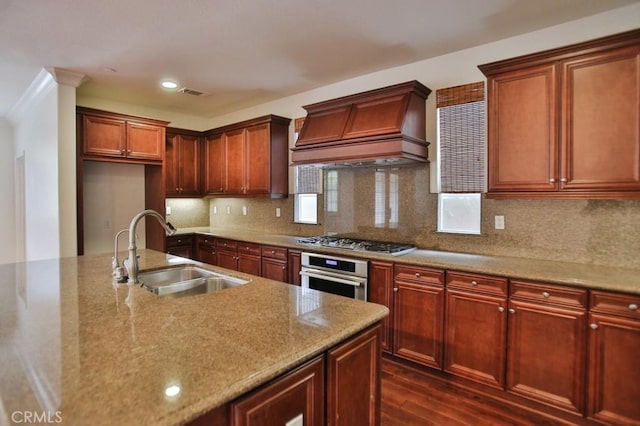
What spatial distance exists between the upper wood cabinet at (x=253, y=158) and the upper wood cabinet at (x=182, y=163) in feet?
1.09

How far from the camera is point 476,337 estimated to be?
2.46 meters

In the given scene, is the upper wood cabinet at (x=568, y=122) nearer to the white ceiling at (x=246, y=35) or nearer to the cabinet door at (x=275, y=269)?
the white ceiling at (x=246, y=35)

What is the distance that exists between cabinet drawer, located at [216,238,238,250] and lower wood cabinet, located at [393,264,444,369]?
227 cm

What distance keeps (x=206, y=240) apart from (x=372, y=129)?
2.89 m

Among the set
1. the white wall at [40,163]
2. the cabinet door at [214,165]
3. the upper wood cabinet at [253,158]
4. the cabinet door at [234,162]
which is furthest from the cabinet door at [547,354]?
the white wall at [40,163]

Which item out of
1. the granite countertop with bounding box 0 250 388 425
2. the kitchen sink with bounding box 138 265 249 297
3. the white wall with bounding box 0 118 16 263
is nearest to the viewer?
the granite countertop with bounding box 0 250 388 425

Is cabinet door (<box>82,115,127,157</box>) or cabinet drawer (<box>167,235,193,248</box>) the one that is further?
cabinet drawer (<box>167,235,193,248</box>)

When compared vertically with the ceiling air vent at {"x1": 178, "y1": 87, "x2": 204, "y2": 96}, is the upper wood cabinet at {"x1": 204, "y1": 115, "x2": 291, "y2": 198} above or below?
below

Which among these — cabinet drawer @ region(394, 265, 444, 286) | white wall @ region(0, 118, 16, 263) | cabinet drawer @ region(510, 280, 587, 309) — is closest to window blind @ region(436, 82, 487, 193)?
cabinet drawer @ region(394, 265, 444, 286)

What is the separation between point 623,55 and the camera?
209 centimetres

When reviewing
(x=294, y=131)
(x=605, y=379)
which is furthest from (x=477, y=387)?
(x=294, y=131)

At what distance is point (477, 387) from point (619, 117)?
1.97 m

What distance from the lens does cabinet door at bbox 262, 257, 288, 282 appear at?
146 inches

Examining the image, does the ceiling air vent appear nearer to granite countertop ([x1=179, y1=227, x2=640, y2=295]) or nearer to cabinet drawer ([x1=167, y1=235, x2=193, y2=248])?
cabinet drawer ([x1=167, y1=235, x2=193, y2=248])
